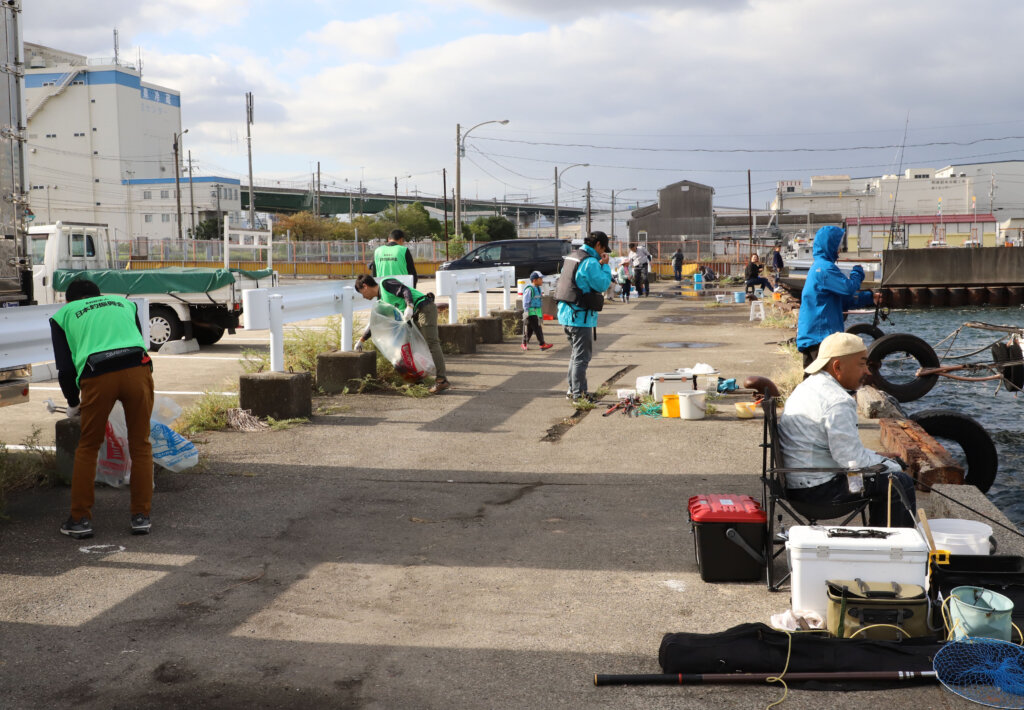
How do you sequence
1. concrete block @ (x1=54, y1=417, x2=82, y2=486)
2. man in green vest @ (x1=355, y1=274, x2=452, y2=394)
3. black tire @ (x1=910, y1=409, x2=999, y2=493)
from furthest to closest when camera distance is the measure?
man in green vest @ (x1=355, y1=274, x2=452, y2=394) < black tire @ (x1=910, y1=409, x2=999, y2=493) < concrete block @ (x1=54, y1=417, x2=82, y2=486)

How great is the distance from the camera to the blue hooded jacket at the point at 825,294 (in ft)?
29.0

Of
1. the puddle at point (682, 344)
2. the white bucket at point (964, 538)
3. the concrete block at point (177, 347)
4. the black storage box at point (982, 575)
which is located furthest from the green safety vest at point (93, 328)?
the puddle at point (682, 344)

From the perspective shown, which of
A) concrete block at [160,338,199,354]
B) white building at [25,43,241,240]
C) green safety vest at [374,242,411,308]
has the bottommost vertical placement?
concrete block at [160,338,199,354]

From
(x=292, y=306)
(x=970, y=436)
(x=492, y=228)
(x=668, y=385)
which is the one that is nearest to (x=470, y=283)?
(x=292, y=306)

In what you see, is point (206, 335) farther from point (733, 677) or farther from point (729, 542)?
point (733, 677)

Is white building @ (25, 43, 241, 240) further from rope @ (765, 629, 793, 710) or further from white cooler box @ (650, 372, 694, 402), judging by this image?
rope @ (765, 629, 793, 710)

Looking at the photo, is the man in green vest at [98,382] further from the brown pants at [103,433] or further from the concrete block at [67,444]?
the concrete block at [67,444]

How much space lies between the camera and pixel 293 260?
54.7 m

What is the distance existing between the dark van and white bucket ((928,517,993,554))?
26121 mm

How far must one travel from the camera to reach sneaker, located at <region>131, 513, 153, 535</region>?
5.84m

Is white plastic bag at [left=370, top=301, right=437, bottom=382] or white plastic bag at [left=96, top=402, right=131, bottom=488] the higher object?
white plastic bag at [left=370, top=301, right=437, bottom=382]

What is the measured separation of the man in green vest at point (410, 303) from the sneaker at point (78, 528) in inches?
210

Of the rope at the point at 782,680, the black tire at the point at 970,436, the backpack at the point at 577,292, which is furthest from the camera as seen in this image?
the backpack at the point at 577,292

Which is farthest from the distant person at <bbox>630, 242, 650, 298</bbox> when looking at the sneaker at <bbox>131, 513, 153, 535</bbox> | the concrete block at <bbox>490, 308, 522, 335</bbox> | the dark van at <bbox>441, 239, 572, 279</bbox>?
the sneaker at <bbox>131, 513, 153, 535</bbox>
